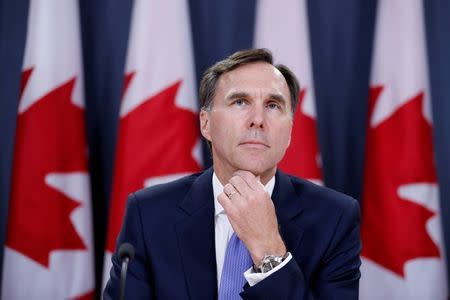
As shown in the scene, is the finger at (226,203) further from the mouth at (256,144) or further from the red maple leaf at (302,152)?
the red maple leaf at (302,152)

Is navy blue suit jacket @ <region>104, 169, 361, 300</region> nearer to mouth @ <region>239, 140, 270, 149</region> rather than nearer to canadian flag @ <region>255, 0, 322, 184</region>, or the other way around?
mouth @ <region>239, 140, 270, 149</region>

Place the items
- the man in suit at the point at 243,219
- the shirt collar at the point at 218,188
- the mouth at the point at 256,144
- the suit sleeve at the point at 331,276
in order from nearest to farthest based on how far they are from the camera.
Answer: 1. the suit sleeve at the point at 331,276
2. the man in suit at the point at 243,219
3. the mouth at the point at 256,144
4. the shirt collar at the point at 218,188

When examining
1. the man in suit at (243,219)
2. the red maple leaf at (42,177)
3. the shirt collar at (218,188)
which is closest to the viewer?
the man in suit at (243,219)

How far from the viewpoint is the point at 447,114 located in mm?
3344

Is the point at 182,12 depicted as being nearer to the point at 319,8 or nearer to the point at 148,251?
the point at 319,8

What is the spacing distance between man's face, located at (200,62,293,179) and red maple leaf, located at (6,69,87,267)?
1.20m

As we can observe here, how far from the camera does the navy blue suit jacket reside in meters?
1.83

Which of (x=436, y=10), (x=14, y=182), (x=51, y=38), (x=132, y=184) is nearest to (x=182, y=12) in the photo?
(x=51, y=38)

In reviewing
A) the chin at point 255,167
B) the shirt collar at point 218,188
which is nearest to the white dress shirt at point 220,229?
the shirt collar at point 218,188

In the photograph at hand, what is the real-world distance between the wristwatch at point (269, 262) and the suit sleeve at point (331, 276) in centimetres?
3

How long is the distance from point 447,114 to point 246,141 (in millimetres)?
1822

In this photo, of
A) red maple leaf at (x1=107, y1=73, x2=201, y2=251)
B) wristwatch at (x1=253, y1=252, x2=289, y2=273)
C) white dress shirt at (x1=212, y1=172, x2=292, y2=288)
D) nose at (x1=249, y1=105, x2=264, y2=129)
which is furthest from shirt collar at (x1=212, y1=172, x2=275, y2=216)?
red maple leaf at (x1=107, y1=73, x2=201, y2=251)

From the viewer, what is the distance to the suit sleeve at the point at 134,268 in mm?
1799

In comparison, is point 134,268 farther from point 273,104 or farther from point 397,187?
point 397,187
